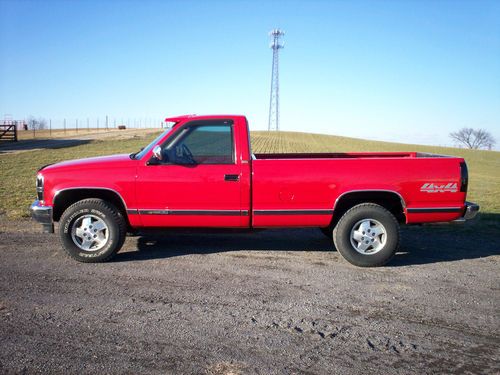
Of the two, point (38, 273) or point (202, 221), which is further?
point (202, 221)

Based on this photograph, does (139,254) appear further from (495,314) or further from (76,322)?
(495,314)

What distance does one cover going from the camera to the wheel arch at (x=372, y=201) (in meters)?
4.92

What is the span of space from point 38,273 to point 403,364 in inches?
157

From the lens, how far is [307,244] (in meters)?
5.99

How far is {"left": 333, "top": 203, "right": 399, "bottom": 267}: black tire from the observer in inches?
192

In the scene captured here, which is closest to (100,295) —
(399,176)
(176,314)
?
(176,314)

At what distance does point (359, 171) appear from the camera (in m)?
4.83

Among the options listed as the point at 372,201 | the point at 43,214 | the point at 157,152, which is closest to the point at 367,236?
the point at 372,201

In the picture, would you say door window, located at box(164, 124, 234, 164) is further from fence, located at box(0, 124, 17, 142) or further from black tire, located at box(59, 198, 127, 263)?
fence, located at box(0, 124, 17, 142)

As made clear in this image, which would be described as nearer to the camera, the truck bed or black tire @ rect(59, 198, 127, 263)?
black tire @ rect(59, 198, 127, 263)

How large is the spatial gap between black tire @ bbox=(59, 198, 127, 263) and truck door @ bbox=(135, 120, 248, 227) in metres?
0.34

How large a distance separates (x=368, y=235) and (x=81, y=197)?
12.4 feet

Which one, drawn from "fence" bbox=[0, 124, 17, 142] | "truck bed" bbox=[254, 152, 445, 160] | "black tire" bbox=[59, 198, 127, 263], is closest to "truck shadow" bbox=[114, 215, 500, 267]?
"black tire" bbox=[59, 198, 127, 263]

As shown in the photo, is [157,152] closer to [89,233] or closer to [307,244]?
[89,233]
